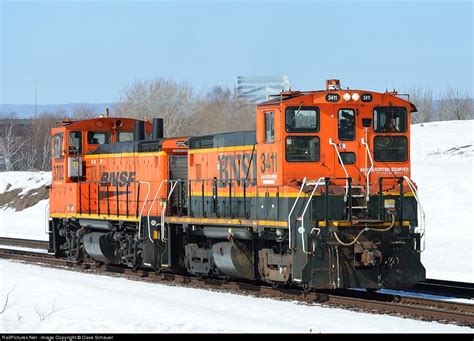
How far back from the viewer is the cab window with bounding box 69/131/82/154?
75.9 ft

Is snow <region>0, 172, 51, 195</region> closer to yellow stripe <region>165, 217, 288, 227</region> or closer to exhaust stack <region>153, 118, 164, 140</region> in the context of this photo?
exhaust stack <region>153, 118, 164, 140</region>

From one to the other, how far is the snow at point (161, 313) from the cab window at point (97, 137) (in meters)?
5.90

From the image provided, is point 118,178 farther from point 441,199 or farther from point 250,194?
point 441,199

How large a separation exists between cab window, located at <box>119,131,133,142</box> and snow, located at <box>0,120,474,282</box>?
8089 millimetres

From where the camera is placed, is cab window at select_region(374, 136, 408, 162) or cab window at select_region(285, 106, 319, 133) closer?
cab window at select_region(285, 106, 319, 133)

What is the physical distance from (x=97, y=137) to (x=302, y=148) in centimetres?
922

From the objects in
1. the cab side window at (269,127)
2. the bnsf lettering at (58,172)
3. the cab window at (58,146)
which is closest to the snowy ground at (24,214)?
the bnsf lettering at (58,172)

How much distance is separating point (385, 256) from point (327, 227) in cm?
118

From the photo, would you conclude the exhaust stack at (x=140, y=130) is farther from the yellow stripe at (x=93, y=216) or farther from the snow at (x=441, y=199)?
the snow at (x=441, y=199)

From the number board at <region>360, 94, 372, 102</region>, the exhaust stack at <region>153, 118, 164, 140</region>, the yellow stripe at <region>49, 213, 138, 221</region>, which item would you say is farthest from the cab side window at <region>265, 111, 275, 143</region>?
the exhaust stack at <region>153, 118, 164, 140</region>

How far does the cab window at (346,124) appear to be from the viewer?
15.7 m

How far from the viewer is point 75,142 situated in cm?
2322

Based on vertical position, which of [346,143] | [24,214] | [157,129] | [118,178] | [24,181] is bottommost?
[24,214]

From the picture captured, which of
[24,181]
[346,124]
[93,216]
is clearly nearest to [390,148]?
[346,124]
